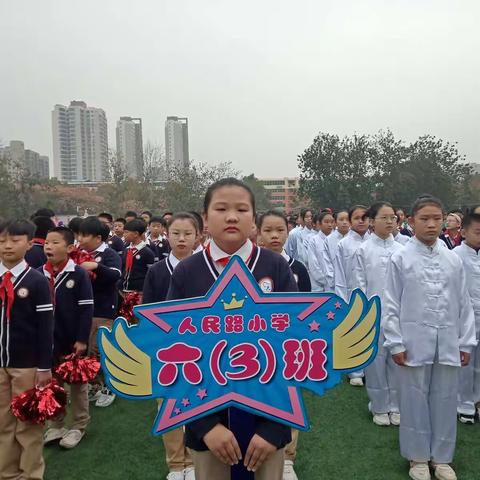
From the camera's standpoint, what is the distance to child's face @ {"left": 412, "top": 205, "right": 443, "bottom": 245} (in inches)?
115

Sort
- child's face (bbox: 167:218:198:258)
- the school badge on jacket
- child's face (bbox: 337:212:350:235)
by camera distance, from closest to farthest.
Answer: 1. the school badge on jacket
2. child's face (bbox: 167:218:198:258)
3. child's face (bbox: 337:212:350:235)

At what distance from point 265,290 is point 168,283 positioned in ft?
5.05

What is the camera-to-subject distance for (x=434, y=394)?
2932mm

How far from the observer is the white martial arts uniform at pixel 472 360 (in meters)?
3.84

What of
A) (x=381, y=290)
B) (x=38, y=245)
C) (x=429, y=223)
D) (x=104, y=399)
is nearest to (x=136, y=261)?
(x=38, y=245)

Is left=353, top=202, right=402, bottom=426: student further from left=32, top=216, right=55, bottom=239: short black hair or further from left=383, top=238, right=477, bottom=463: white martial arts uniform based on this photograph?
left=32, top=216, right=55, bottom=239: short black hair

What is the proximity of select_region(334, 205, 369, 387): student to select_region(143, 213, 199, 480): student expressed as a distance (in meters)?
2.22

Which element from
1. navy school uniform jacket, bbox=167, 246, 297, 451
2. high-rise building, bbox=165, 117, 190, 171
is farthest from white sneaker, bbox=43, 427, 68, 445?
high-rise building, bbox=165, 117, 190, 171

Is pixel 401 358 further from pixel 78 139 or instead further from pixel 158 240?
pixel 78 139

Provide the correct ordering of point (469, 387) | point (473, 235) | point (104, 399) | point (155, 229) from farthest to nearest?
point (155, 229)
point (104, 399)
point (469, 387)
point (473, 235)

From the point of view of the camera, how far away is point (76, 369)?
126 inches

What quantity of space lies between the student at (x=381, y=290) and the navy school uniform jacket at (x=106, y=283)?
2.38 meters

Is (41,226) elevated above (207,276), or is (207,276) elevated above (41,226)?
(41,226)

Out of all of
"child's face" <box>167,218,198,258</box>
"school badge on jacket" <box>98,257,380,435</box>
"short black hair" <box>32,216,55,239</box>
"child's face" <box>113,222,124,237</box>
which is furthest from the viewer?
"child's face" <box>113,222,124,237</box>
